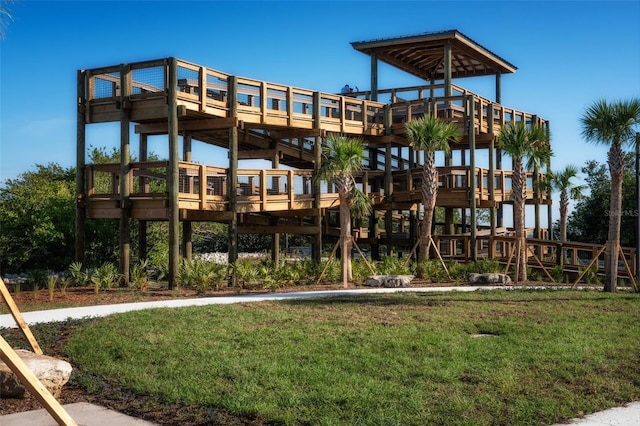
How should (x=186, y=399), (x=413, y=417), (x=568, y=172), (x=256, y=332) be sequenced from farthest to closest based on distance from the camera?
(x=568, y=172)
(x=256, y=332)
(x=186, y=399)
(x=413, y=417)

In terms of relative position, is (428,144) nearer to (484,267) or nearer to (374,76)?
(484,267)

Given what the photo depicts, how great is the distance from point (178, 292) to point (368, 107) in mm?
12872

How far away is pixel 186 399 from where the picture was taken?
7723mm

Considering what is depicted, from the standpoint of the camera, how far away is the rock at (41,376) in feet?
25.8

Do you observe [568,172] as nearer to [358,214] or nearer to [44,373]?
[358,214]

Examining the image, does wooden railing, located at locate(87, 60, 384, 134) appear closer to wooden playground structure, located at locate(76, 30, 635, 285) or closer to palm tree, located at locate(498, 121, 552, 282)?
wooden playground structure, located at locate(76, 30, 635, 285)

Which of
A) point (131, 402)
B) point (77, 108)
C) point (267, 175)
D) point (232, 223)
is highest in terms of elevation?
point (77, 108)

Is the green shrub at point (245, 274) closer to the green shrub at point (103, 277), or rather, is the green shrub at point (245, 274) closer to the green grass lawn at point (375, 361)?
the green shrub at point (103, 277)

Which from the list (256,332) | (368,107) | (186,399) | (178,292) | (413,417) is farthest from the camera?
(368,107)

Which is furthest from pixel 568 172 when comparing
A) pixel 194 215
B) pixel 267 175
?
pixel 194 215

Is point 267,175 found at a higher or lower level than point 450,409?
higher

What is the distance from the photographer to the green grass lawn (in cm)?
744

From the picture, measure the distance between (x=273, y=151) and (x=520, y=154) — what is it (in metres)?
9.44

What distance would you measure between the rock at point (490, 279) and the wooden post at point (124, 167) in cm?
1100
